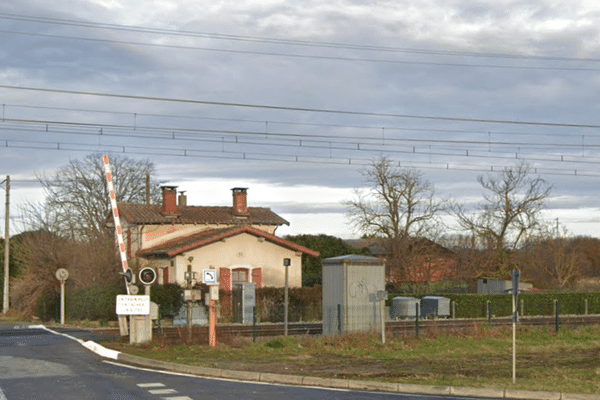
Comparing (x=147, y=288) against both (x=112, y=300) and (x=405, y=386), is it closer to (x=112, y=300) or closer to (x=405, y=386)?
(x=405, y=386)

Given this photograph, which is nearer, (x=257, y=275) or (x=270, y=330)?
(x=270, y=330)

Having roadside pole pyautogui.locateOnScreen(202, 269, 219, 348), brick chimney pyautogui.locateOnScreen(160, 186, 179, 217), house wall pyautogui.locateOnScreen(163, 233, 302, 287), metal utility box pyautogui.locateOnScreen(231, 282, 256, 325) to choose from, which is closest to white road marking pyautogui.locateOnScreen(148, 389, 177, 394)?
roadside pole pyautogui.locateOnScreen(202, 269, 219, 348)

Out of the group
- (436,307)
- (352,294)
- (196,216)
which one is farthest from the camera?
(196,216)

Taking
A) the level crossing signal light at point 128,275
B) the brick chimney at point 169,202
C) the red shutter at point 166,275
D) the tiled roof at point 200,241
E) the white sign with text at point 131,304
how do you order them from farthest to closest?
the brick chimney at point 169,202 < the red shutter at point 166,275 < the tiled roof at point 200,241 < the level crossing signal light at point 128,275 < the white sign with text at point 131,304

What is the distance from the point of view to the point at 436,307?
39781mm

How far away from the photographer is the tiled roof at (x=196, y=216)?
46188mm

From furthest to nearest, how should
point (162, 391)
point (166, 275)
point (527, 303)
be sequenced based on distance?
point (527, 303) < point (166, 275) < point (162, 391)

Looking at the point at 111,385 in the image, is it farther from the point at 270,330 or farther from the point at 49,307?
the point at 49,307

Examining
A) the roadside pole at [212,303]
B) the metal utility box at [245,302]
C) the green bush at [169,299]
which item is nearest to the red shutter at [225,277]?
the metal utility box at [245,302]

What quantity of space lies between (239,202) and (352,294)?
969 inches

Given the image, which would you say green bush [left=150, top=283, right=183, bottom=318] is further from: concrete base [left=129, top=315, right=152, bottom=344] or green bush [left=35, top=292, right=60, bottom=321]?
concrete base [left=129, top=315, right=152, bottom=344]

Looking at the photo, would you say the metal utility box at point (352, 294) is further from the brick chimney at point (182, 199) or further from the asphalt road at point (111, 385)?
the brick chimney at point (182, 199)

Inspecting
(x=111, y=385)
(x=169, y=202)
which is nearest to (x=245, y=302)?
(x=169, y=202)

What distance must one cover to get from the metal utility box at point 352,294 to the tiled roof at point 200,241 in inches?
619
